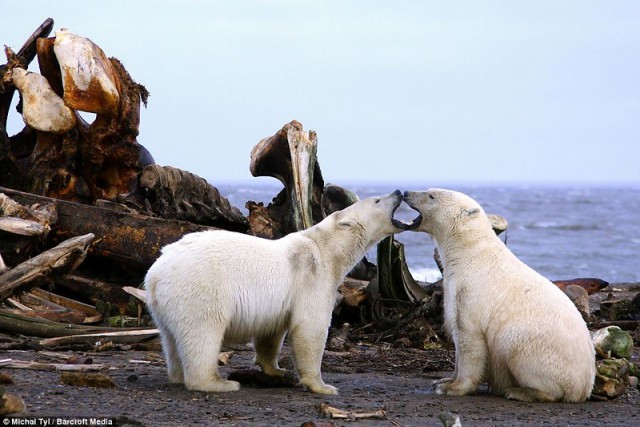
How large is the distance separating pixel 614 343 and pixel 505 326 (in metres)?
2.15

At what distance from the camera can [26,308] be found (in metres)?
10.8

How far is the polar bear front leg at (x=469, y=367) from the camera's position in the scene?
27.3ft

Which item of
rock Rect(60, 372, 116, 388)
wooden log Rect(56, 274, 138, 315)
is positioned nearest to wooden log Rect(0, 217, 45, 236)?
wooden log Rect(56, 274, 138, 315)

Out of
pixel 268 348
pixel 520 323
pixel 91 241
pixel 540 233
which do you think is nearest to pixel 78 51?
pixel 91 241

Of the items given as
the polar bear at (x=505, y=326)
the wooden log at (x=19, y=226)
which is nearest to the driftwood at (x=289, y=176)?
the wooden log at (x=19, y=226)

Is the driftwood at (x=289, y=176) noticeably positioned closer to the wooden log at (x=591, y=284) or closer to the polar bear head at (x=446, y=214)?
the polar bear head at (x=446, y=214)

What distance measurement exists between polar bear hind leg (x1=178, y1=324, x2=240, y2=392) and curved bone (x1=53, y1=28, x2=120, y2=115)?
5.21 metres

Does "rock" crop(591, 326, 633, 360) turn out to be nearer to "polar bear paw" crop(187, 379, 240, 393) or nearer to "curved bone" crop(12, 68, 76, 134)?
"polar bear paw" crop(187, 379, 240, 393)

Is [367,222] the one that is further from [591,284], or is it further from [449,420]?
[591,284]

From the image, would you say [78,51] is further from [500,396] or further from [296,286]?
[500,396]

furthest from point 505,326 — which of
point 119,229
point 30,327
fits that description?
point 119,229

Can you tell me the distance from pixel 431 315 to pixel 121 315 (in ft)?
11.6

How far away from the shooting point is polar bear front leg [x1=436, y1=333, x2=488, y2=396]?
8320 millimetres

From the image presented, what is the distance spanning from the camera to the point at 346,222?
28.9 ft
